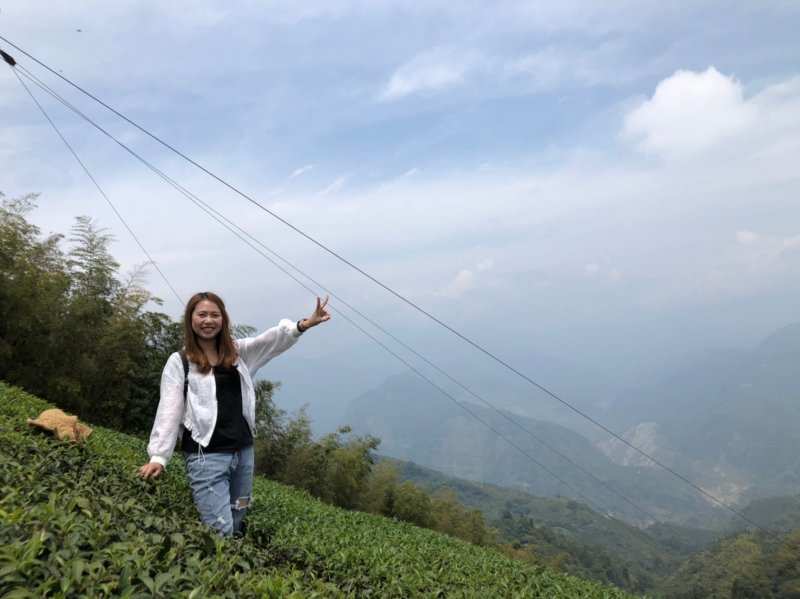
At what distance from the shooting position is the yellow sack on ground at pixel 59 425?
18.9ft

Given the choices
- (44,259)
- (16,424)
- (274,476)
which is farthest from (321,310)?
(274,476)

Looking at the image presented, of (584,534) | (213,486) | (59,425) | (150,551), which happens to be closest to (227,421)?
(213,486)

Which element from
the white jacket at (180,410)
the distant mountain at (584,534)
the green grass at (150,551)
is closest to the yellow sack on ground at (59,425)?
the green grass at (150,551)

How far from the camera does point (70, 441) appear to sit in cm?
563

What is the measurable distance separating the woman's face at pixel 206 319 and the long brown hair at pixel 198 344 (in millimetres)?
29

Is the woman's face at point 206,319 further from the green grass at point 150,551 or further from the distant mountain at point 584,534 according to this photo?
the distant mountain at point 584,534

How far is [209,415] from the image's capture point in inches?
166

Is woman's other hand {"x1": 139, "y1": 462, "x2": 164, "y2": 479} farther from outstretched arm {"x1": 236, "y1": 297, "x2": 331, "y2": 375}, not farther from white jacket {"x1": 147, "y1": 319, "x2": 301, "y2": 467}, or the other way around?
outstretched arm {"x1": 236, "y1": 297, "x2": 331, "y2": 375}

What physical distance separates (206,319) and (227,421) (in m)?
0.78

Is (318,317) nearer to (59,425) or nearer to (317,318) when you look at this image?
(317,318)

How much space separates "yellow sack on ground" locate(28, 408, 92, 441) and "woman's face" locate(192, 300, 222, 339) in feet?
8.18

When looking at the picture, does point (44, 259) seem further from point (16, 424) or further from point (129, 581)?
point (129, 581)

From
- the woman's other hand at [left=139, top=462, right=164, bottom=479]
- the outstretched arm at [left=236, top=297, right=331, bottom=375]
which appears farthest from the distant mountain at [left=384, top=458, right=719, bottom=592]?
the woman's other hand at [left=139, top=462, right=164, bottom=479]

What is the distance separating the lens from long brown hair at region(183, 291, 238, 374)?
428 centimetres
